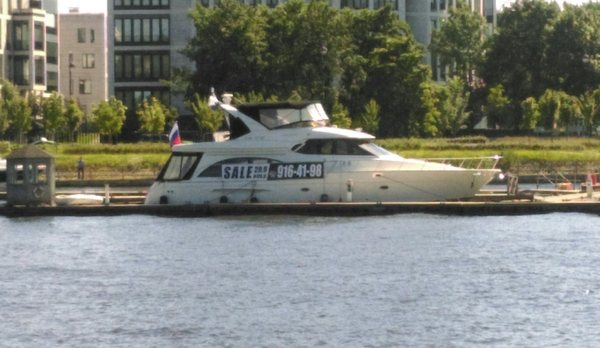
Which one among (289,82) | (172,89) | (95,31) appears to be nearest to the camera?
(289,82)

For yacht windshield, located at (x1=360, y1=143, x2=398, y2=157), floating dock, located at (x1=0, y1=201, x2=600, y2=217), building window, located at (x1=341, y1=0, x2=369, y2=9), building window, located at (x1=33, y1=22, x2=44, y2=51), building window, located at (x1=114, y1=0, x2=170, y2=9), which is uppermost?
building window, located at (x1=341, y1=0, x2=369, y2=9)

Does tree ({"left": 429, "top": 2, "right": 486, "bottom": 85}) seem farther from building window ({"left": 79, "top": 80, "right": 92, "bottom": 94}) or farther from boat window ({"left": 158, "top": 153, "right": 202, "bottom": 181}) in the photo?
boat window ({"left": 158, "top": 153, "right": 202, "bottom": 181})

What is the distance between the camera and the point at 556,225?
2584 inches

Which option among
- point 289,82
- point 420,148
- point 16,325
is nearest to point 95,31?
point 289,82

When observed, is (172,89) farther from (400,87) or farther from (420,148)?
(420,148)

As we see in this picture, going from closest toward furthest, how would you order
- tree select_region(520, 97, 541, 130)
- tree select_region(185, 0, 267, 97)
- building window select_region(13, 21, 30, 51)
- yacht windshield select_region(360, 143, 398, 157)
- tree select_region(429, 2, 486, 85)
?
yacht windshield select_region(360, 143, 398, 157)
tree select_region(185, 0, 267, 97)
tree select_region(520, 97, 541, 130)
building window select_region(13, 21, 30, 51)
tree select_region(429, 2, 486, 85)

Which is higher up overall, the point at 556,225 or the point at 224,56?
the point at 224,56

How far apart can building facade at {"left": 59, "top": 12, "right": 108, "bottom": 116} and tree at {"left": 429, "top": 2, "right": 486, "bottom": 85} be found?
Result: 3202cm

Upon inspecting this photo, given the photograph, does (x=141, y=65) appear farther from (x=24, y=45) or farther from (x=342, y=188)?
(x=342, y=188)

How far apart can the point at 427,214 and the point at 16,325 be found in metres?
26.1

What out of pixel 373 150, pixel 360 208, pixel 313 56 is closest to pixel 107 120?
pixel 313 56

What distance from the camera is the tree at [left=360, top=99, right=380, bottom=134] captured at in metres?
124

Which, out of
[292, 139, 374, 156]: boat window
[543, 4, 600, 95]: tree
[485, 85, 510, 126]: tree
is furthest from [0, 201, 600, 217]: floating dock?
[543, 4, 600, 95]: tree

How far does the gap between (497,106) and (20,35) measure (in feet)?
128
